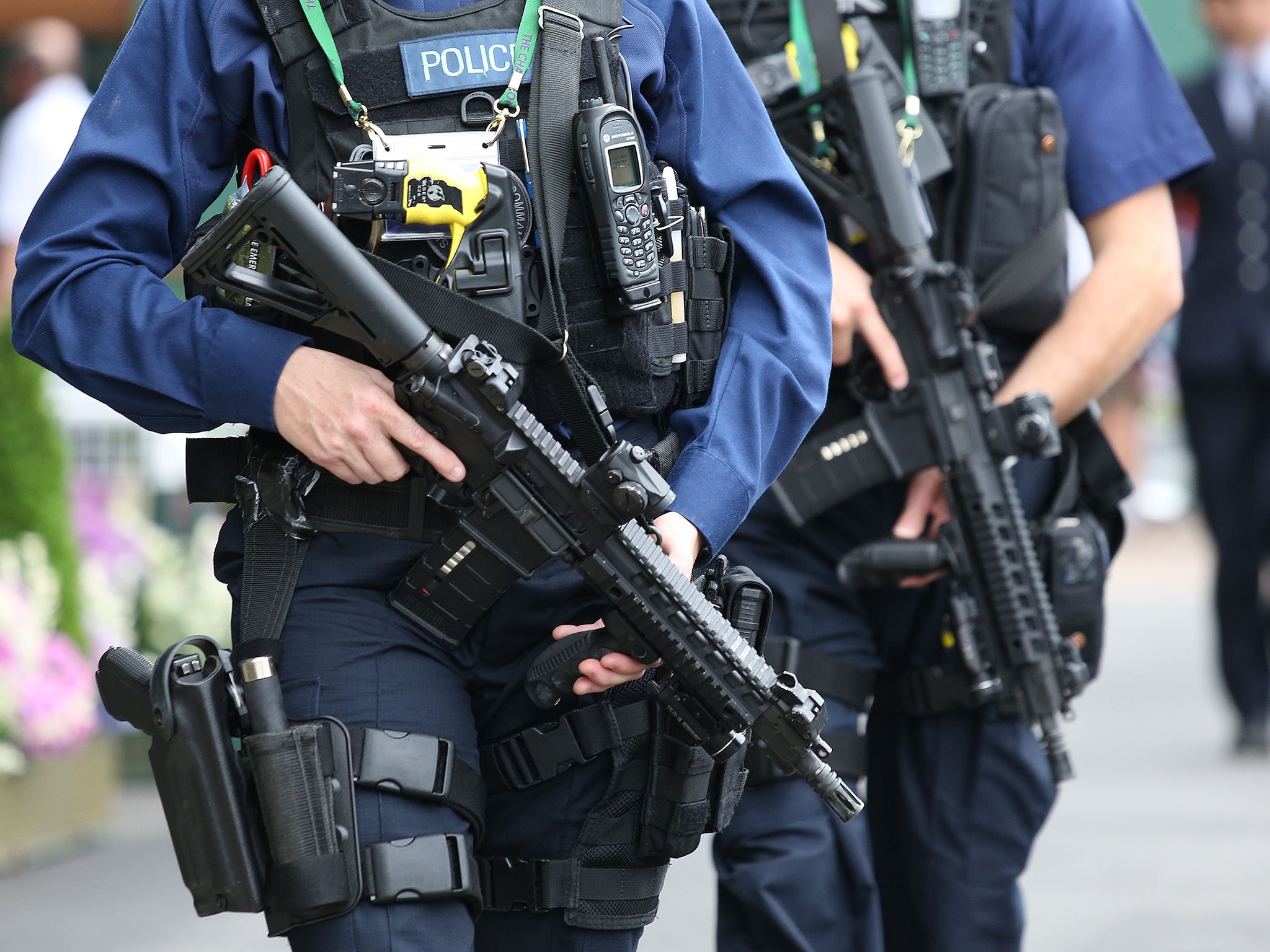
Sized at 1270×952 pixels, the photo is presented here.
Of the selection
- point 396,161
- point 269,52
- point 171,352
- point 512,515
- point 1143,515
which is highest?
point 269,52

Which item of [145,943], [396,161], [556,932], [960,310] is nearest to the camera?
[396,161]

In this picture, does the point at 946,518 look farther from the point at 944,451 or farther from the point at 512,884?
the point at 512,884

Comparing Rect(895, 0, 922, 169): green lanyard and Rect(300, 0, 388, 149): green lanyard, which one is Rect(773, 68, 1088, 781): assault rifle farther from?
Rect(300, 0, 388, 149): green lanyard

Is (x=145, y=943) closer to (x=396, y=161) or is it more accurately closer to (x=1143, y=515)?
(x=396, y=161)

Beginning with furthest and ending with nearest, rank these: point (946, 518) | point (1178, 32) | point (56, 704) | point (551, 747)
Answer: point (1178, 32) < point (56, 704) < point (946, 518) < point (551, 747)

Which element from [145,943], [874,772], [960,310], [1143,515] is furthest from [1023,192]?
[1143,515]

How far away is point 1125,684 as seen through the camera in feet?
27.1

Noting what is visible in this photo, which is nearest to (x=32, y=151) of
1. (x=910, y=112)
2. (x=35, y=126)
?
(x=35, y=126)

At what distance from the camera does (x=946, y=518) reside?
11.2 ft

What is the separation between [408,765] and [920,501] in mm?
1512

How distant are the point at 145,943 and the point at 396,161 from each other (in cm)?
300

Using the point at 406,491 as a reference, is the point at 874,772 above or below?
below

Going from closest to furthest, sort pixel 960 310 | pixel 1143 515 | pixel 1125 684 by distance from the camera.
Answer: pixel 960 310
pixel 1125 684
pixel 1143 515

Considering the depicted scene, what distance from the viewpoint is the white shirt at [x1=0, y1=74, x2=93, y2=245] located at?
665 cm
